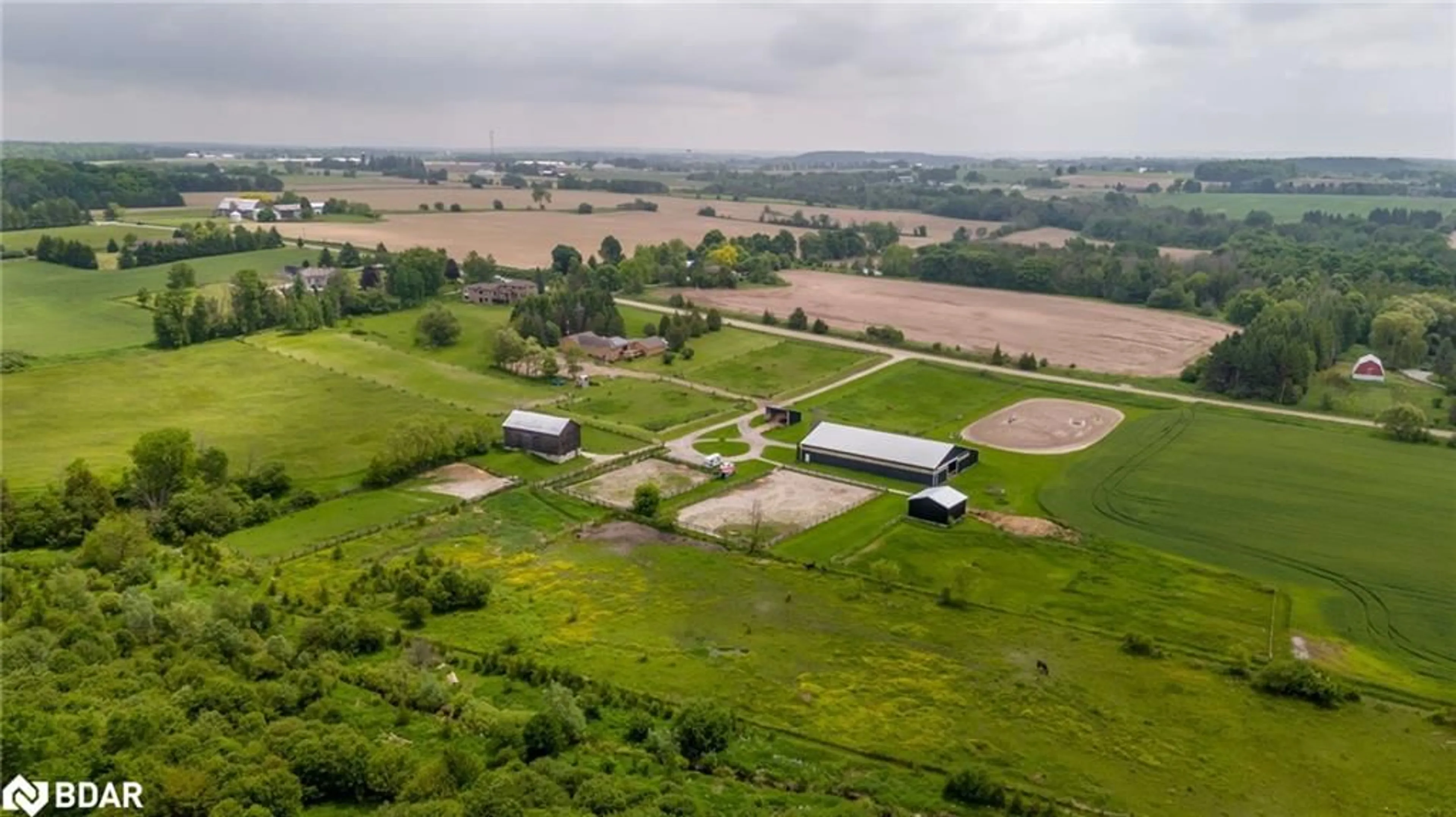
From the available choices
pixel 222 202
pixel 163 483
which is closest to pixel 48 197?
pixel 222 202

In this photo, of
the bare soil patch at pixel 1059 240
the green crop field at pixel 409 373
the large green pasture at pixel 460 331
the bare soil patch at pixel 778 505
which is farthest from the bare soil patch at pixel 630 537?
the bare soil patch at pixel 1059 240

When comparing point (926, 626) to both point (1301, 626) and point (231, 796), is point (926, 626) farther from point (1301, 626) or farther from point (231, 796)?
point (231, 796)

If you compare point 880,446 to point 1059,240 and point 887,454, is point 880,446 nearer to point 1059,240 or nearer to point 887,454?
point 887,454

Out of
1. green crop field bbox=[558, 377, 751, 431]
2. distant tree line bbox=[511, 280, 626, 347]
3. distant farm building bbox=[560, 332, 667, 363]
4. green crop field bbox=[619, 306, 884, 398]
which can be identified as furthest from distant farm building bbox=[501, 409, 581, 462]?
distant tree line bbox=[511, 280, 626, 347]

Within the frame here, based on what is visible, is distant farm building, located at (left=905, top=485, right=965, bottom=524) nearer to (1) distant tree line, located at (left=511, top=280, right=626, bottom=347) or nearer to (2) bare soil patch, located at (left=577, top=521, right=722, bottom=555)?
(2) bare soil patch, located at (left=577, top=521, right=722, bottom=555)

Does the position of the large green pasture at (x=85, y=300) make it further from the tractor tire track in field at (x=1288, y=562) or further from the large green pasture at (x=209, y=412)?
the tractor tire track in field at (x=1288, y=562)
